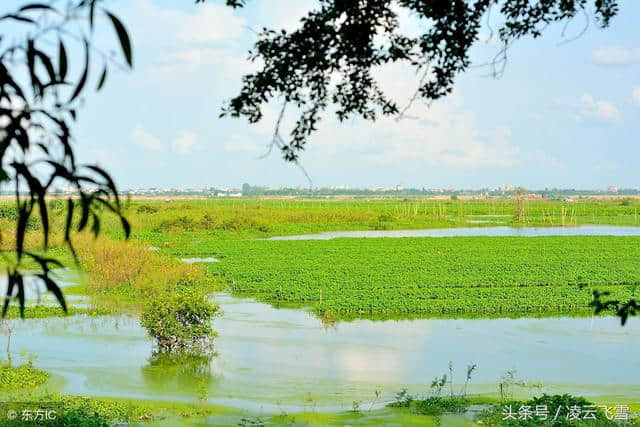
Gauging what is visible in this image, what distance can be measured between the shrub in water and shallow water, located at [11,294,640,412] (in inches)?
15.5

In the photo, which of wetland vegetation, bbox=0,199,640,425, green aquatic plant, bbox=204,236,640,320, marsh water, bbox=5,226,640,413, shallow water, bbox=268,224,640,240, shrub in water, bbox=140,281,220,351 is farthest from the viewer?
shallow water, bbox=268,224,640,240

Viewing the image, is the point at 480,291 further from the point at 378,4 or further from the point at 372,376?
the point at 378,4

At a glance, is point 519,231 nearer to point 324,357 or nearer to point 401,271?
point 401,271

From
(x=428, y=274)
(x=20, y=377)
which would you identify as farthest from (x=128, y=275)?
(x=20, y=377)

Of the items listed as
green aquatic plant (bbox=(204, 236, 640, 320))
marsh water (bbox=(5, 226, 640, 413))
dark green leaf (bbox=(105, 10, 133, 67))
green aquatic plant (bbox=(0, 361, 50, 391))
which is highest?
dark green leaf (bbox=(105, 10, 133, 67))

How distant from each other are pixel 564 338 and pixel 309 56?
1060 cm

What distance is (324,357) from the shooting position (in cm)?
1116

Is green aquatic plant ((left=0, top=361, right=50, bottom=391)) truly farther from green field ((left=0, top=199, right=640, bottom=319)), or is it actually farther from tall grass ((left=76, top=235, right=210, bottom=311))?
tall grass ((left=76, top=235, right=210, bottom=311))

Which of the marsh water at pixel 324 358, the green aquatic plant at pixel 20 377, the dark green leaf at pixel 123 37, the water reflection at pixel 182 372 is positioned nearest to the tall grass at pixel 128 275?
the marsh water at pixel 324 358

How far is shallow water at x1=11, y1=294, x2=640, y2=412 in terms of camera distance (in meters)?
9.31

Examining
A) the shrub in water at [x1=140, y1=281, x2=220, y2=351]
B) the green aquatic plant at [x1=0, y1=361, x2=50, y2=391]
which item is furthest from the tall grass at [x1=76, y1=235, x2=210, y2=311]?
the green aquatic plant at [x1=0, y1=361, x2=50, y2=391]

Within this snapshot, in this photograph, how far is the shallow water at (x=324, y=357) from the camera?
931cm

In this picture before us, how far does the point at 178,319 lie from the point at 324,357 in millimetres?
2208

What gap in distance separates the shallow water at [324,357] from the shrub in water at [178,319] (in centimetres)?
39
